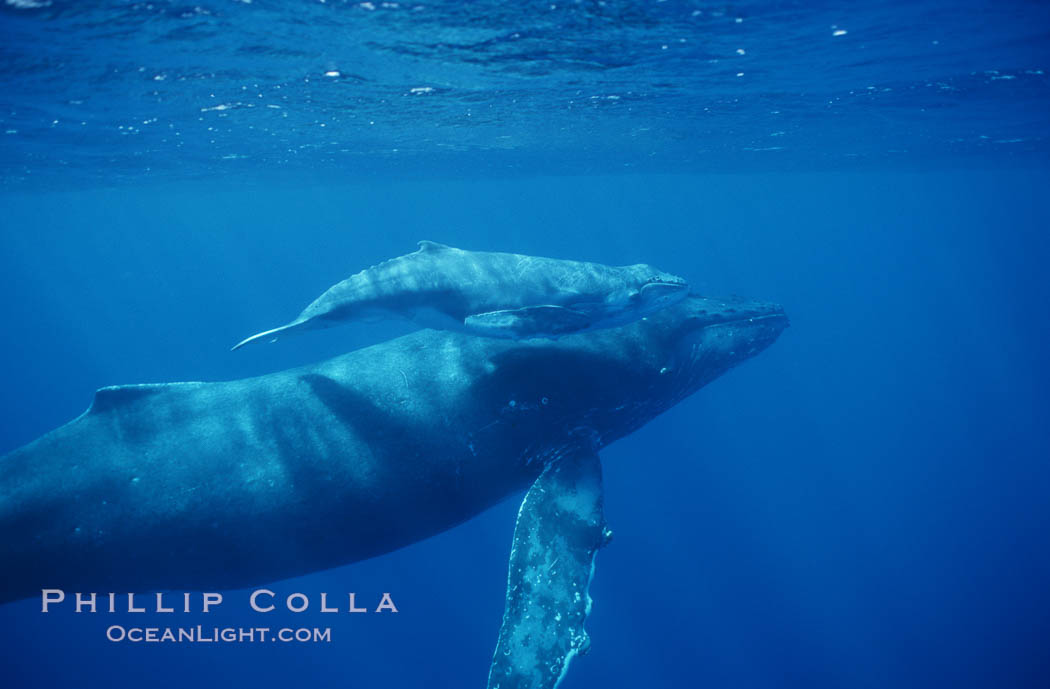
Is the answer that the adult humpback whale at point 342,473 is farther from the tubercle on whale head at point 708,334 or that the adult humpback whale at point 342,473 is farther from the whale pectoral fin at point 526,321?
the tubercle on whale head at point 708,334

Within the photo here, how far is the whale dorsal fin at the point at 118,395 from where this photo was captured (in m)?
7.01

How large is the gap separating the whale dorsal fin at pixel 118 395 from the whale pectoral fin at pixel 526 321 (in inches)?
154

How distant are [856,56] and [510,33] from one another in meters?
8.55

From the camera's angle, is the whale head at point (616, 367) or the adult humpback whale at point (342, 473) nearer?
the adult humpback whale at point (342, 473)

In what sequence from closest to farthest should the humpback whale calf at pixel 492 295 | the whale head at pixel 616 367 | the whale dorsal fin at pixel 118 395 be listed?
1. the whale dorsal fin at pixel 118 395
2. the humpback whale calf at pixel 492 295
3. the whale head at pixel 616 367

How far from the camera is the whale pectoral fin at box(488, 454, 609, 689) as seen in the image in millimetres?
6691

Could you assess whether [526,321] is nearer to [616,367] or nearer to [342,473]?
[616,367]

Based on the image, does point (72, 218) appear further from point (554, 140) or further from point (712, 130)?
point (712, 130)

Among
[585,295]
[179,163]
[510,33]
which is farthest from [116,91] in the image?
[179,163]

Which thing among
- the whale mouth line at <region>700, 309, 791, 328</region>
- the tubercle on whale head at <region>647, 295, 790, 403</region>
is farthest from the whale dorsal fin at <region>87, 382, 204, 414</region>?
the whale mouth line at <region>700, 309, 791, 328</region>

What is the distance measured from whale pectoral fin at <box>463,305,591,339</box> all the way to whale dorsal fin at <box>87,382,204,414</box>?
12.8 ft

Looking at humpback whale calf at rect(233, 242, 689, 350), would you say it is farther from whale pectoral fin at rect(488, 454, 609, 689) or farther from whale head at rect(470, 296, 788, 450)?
whale pectoral fin at rect(488, 454, 609, 689)

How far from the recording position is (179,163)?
32.3 m

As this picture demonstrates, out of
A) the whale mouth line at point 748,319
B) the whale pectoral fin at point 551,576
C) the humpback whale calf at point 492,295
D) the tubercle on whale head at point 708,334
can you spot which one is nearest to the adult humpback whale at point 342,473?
the whale pectoral fin at point 551,576
